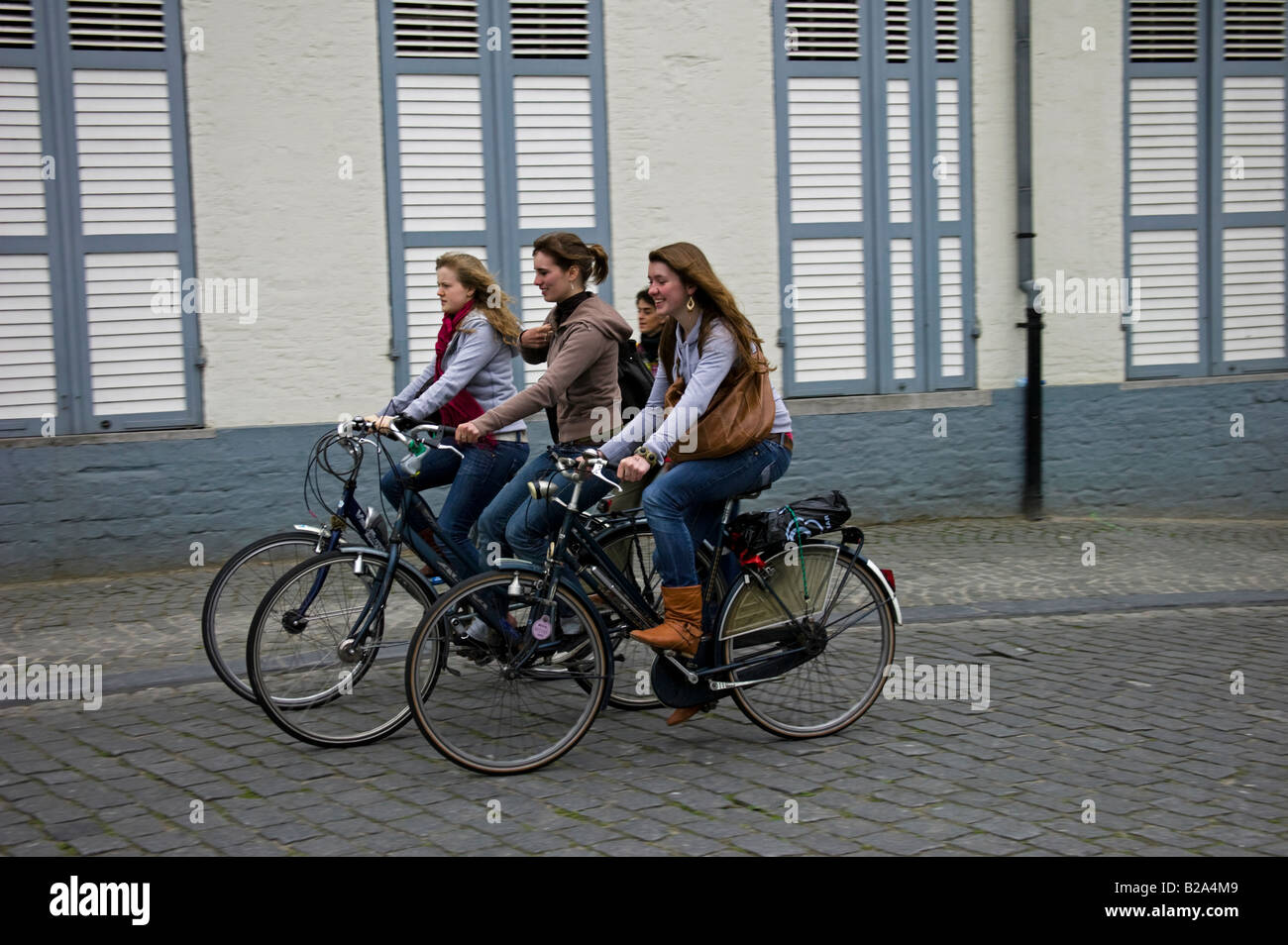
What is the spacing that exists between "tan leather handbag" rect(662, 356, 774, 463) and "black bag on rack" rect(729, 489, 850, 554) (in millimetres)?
284

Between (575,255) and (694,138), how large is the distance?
16.8ft

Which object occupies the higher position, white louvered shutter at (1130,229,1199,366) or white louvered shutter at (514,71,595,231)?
white louvered shutter at (514,71,595,231)

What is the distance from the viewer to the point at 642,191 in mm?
10141

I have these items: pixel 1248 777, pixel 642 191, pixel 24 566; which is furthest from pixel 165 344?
pixel 1248 777

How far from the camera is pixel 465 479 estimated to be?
18.5 ft

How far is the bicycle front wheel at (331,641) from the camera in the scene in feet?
16.3

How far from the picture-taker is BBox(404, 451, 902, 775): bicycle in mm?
4773

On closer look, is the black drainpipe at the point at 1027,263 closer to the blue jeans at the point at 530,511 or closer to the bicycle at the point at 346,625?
the blue jeans at the point at 530,511
